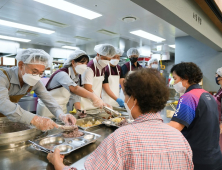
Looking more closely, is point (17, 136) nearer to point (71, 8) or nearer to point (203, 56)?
point (71, 8)

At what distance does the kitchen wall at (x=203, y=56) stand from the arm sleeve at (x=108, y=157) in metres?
5.65

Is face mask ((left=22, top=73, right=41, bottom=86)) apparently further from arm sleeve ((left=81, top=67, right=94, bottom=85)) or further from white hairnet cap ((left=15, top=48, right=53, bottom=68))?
arm sleeve ((left=81, top=67, right=94, bottom=85))

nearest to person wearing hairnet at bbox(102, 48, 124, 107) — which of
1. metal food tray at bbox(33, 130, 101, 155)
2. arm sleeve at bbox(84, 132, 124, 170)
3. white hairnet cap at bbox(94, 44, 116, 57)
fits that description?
white hairnet cap at bbox(94, 44, 116, 57)

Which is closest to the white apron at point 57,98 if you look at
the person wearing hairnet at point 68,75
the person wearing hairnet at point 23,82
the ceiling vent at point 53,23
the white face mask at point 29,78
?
the person wearing hairnet at point 68,75

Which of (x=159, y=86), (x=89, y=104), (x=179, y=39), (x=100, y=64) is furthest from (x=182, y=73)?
(x=179, y=39)

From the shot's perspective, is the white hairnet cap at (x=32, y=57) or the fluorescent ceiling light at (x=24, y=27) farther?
the fluorescent ceiling light at (x=24, y=27)

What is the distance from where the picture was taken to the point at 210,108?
1.41 meters

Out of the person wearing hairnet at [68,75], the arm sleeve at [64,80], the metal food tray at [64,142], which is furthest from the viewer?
the person wearing hairnet at [68,75]

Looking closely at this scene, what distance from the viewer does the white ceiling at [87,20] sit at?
12.5 feet

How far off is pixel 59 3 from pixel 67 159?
366 centimetres

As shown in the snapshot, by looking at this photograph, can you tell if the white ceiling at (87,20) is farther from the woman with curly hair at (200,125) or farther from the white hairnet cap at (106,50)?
the woman with curly hair at (200,125)

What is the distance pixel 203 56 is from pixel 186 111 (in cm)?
494

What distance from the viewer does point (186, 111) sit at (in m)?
1.36

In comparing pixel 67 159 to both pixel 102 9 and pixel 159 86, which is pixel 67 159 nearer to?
pixel 159 86
